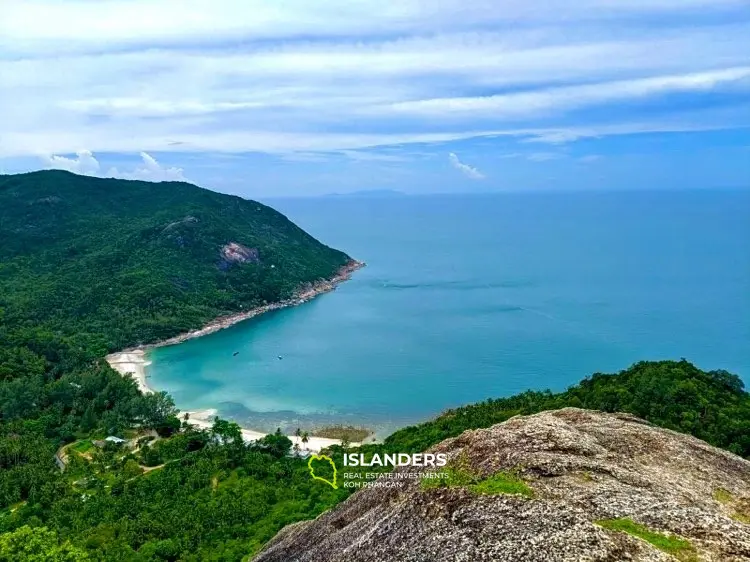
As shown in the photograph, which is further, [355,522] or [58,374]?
[58,374]

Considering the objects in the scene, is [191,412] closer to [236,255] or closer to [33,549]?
[33,549]

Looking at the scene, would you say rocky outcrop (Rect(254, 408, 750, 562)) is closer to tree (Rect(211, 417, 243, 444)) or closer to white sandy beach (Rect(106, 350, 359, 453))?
tree (Rect(211, 417, 243, 444))

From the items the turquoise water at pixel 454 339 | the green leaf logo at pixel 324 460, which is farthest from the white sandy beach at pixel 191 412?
the green leaf logo at pixel 324 460

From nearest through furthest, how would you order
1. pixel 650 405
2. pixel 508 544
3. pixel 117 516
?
pixel 508 544
pixel 117 516
pixel 650 405

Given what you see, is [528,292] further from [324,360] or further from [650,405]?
[650,405]

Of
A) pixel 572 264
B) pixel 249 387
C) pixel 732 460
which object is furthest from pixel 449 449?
pixel 572 264
